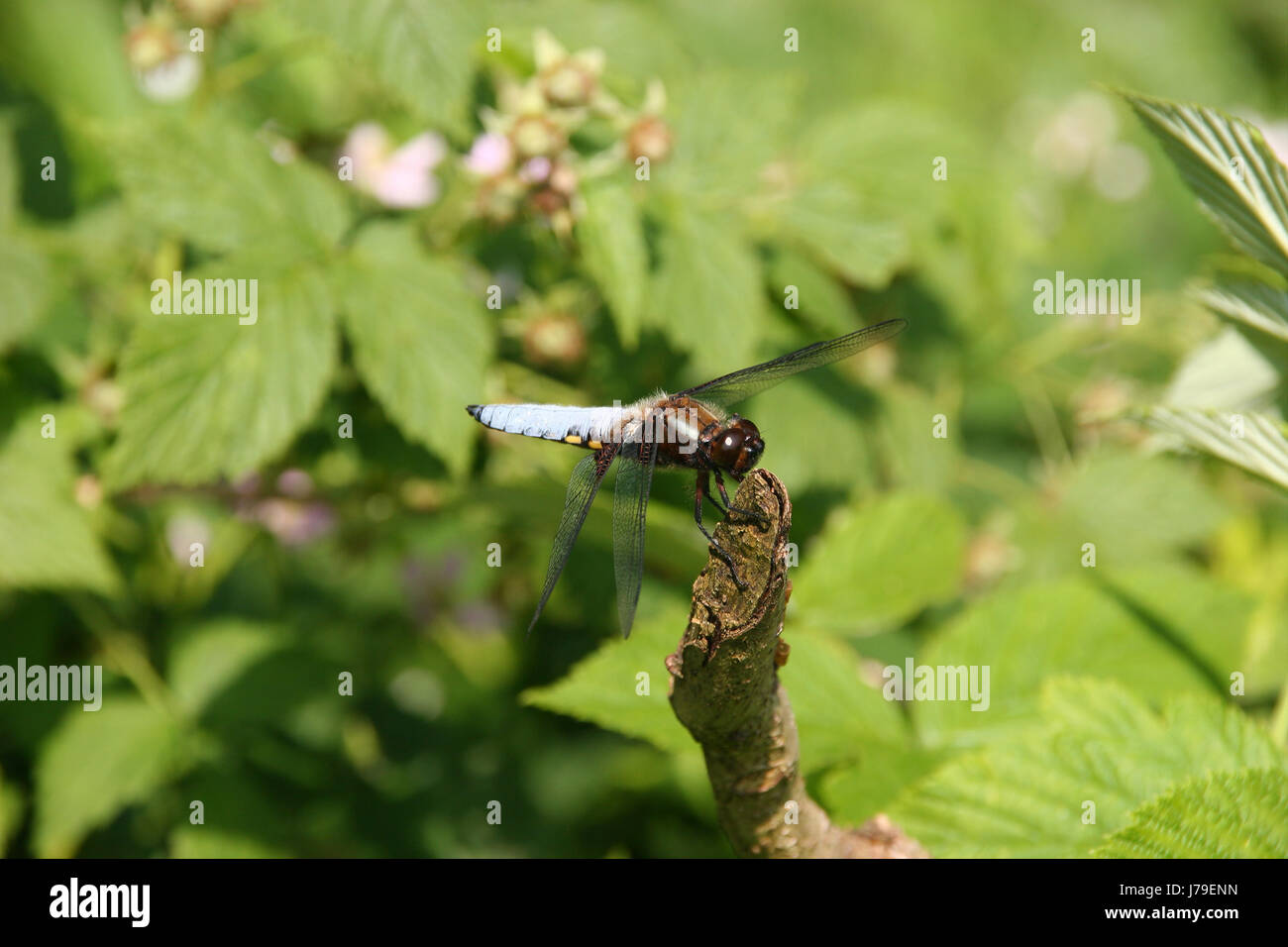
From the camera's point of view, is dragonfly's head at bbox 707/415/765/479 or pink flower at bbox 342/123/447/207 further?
pink flower at bbox 342/123/447/207

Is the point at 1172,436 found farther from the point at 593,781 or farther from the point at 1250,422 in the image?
the point at 593,781

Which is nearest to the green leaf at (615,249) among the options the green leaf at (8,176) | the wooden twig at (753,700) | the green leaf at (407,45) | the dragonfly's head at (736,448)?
the green leaf at (407,45)

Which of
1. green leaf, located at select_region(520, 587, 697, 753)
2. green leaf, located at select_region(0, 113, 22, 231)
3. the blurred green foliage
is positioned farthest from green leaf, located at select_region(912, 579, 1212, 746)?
green leaf, located at select_region(0, 113, 22, 231)

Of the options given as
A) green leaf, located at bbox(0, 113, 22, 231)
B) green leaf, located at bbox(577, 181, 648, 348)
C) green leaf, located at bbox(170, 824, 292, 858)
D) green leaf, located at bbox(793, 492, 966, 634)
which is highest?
green leaf, located at bbox(0, 113, 22, 231)

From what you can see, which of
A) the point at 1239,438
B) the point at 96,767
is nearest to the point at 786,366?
the point at 1239,438

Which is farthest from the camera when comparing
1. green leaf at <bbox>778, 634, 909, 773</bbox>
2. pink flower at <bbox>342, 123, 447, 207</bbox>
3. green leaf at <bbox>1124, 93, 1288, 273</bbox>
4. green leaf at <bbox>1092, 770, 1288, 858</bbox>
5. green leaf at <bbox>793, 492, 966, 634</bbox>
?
pink flower at <bbox>342, 123, 447, 207</bbox>

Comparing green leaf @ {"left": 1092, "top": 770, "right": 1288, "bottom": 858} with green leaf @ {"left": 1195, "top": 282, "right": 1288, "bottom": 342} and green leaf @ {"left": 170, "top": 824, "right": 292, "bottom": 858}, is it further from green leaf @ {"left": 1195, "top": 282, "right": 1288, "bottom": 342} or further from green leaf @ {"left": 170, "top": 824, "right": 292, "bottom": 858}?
Result: green leaf @ {"left": 170, "top": 824, "right": 292, "bottom": 858}

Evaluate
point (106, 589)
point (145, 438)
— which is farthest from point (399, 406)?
point (106, 589)

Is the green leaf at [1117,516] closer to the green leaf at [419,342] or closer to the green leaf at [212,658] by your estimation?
the green leaf at [419,342]
